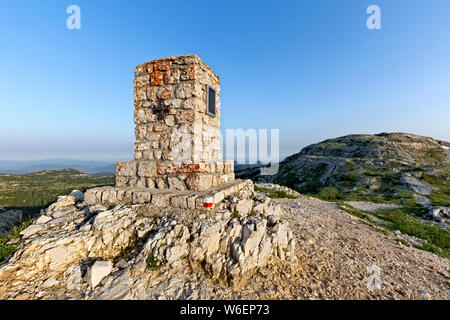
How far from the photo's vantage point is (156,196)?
4.43 meters

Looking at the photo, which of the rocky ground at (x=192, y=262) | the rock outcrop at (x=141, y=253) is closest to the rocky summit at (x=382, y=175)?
the rocky ground at (x=192, y=262)

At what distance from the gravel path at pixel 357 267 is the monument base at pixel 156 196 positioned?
225cm

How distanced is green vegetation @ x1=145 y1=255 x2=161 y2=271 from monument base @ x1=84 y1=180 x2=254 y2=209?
4.01 feet

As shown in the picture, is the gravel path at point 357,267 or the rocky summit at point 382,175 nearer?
the gravel path at point 357,267

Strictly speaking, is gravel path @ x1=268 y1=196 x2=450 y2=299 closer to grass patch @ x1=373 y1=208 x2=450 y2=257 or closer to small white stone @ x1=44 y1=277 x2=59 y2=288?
grass patch @ x1=373 y1=208 x2=450 y2=257

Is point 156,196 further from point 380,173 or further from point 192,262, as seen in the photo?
point 380,173

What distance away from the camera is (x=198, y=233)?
366cm

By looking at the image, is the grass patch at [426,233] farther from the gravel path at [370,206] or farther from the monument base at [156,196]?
the monument base at [156,196]

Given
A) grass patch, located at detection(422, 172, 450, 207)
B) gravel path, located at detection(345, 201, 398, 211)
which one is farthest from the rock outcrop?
grass patch, located at detection(422, 172, 450, 207)

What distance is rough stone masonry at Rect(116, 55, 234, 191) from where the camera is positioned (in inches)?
193

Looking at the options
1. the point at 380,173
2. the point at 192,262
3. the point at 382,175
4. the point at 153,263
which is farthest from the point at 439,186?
the point at 153,263

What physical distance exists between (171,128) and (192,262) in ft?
11.1

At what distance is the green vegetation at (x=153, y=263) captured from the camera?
3.20 meters
